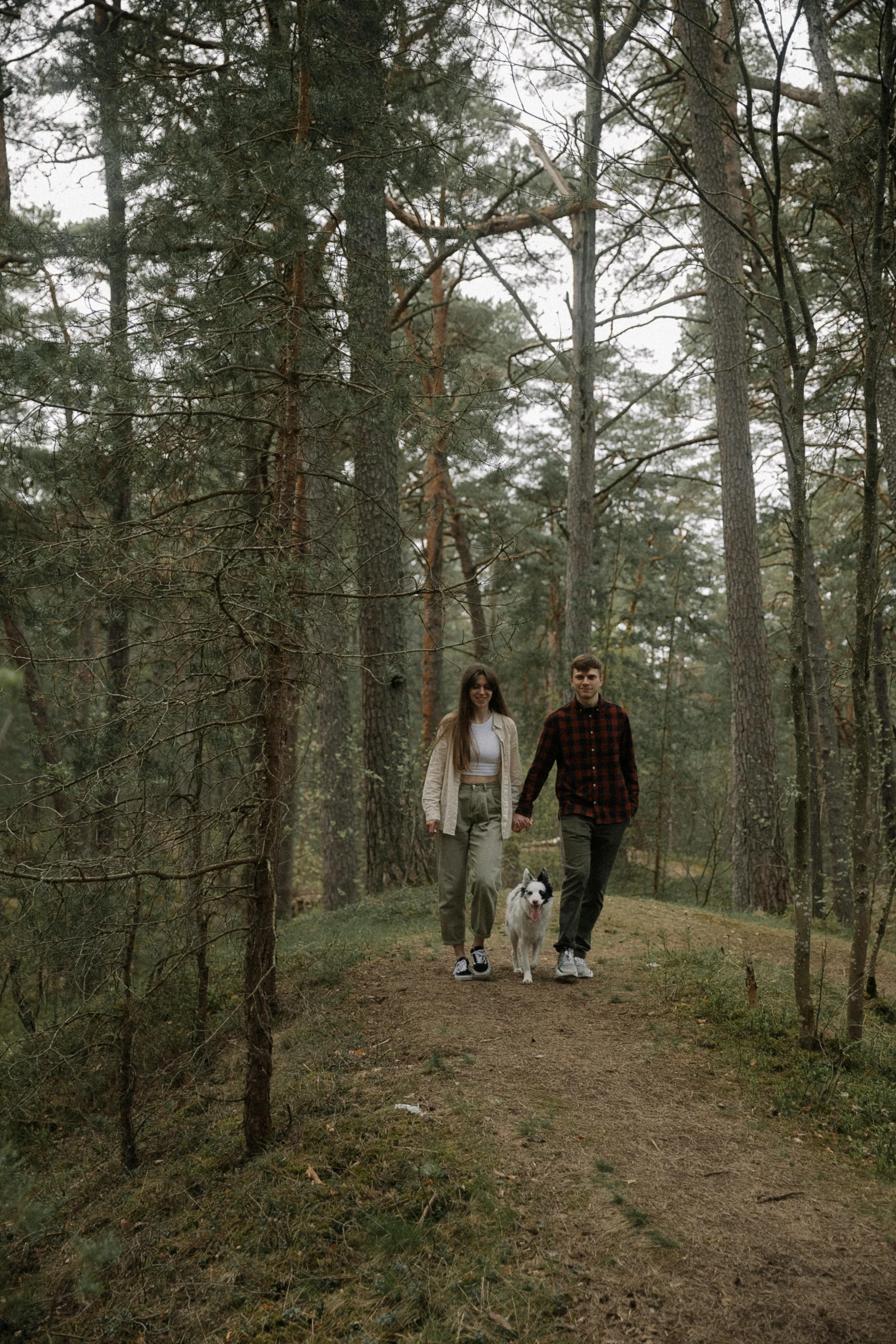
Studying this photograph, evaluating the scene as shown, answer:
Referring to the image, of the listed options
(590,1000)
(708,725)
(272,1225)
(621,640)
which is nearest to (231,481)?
(590,1000)

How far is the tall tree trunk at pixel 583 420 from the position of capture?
37.2ft

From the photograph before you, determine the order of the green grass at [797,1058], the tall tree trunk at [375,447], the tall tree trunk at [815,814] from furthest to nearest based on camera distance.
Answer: the tall tree trunk at [375,447] < the tall tree trunk at [815,814] < the green grass at [797,1058]

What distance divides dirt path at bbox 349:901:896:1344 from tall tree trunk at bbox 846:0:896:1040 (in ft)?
3.64

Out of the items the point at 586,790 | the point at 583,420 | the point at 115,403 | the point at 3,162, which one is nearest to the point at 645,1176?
the point at 586,790

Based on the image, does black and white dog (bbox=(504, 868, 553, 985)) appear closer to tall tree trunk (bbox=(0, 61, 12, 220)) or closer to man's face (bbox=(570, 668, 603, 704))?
man's face (bbox=(570, 668, 603, 704))

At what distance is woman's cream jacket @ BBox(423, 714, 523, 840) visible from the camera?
5879 millimetres

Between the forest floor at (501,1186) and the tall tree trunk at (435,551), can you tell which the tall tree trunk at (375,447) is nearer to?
the tall tree trunk at (435,551)

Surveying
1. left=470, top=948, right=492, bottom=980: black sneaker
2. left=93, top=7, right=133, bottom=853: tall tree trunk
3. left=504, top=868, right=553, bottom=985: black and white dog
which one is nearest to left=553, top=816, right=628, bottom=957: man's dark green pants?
left=504, top=868, right=553, bottom=985: black and white dog

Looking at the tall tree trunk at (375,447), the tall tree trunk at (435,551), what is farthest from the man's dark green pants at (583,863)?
the tall tree trunk at (435,551)

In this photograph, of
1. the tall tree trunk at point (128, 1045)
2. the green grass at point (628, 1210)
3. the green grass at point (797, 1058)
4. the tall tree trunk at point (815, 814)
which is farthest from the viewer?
the tall tree trunk at point (815, 814)

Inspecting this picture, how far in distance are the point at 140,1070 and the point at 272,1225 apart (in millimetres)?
2623

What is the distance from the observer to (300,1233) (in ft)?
11.6

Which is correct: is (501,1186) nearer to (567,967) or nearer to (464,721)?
(567,967)

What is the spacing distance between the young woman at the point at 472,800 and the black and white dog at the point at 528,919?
0.16m
